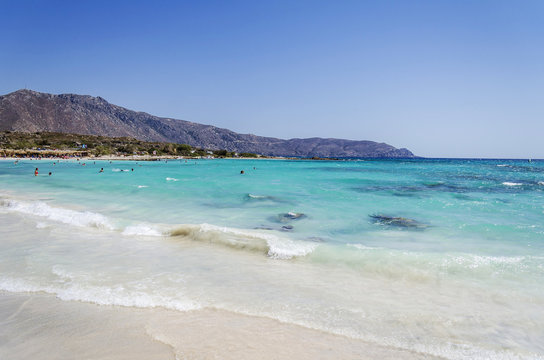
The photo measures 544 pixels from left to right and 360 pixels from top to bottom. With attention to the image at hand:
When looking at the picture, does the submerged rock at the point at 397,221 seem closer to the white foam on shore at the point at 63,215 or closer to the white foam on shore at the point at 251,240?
the white foam on shore at the point at 251,240

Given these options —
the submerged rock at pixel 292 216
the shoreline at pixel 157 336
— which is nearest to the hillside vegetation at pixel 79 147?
the submerged rock at pixel 292 216

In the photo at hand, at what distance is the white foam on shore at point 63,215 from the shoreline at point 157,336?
234 inches

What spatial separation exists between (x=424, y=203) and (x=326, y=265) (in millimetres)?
11346

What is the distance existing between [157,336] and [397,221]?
32.0 ft

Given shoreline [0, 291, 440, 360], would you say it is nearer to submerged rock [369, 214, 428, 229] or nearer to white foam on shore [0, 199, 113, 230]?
white foam on shore [0, 199, 113, 230]

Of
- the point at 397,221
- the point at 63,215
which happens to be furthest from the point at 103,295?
the point at 397,221

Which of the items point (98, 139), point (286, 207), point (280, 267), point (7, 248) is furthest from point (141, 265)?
point (98, 139)

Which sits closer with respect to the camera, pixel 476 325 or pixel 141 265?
pixel 476 325

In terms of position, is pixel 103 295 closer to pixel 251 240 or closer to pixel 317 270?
pixel 317 270

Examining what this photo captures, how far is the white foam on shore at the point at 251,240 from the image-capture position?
23.6 feet

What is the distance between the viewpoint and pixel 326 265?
21.5ft

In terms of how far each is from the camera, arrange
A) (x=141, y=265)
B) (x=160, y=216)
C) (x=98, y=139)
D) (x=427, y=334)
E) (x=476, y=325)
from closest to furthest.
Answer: (x=427, y=334) < (x=476, y=325) < (x=141, y=265) < (x=160, y=216) < (x=98, y=139)

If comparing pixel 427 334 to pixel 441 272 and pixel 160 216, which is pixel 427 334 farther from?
pixel 160 216

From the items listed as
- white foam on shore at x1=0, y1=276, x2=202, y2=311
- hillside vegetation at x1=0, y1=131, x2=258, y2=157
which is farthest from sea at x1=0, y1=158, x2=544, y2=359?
hillside vegetation at x1=0, y1=131, x2=258, y2=157
